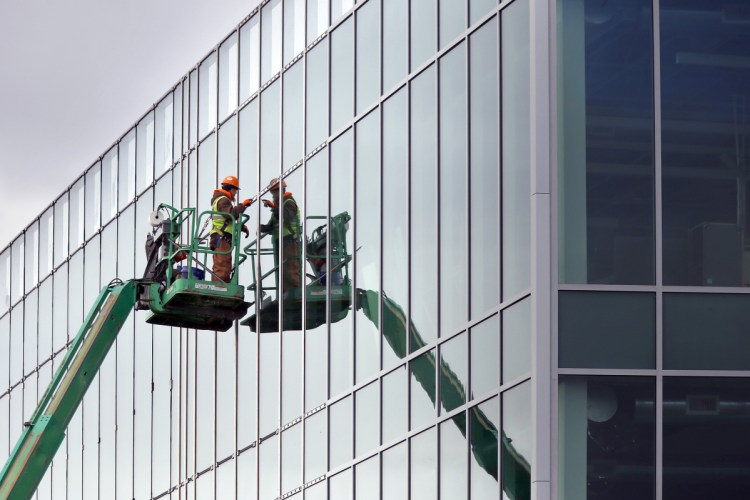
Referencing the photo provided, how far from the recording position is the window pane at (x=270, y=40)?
1228 inches

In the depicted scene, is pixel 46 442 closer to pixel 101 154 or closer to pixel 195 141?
pixel 195 141

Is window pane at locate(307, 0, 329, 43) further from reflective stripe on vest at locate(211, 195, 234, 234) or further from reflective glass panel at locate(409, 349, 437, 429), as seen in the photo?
reflective glass panel at locate(409, 349, 437, 429)

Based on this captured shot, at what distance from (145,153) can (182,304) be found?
9.61m

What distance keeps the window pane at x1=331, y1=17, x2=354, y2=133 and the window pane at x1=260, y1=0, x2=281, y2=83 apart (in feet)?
8.87

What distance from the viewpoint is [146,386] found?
36219 mm

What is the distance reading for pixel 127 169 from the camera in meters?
39.8

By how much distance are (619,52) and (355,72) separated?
22.9ft

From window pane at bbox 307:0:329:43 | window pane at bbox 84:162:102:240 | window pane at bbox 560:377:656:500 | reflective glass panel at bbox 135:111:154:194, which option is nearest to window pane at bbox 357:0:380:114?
window pane at bbox 307:0:329:43

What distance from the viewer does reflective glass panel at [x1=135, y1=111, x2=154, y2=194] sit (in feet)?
125

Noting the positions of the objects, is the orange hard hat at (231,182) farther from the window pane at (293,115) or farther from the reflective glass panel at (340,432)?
the reflective glass panel at (340,432)

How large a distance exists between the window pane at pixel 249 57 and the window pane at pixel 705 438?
45.1ft

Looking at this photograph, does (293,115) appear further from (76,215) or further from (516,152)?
(76,215)

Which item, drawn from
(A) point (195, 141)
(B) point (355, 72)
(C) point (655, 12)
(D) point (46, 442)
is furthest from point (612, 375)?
(A) point (195, 141)

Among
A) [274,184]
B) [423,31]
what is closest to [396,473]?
[423,31]
